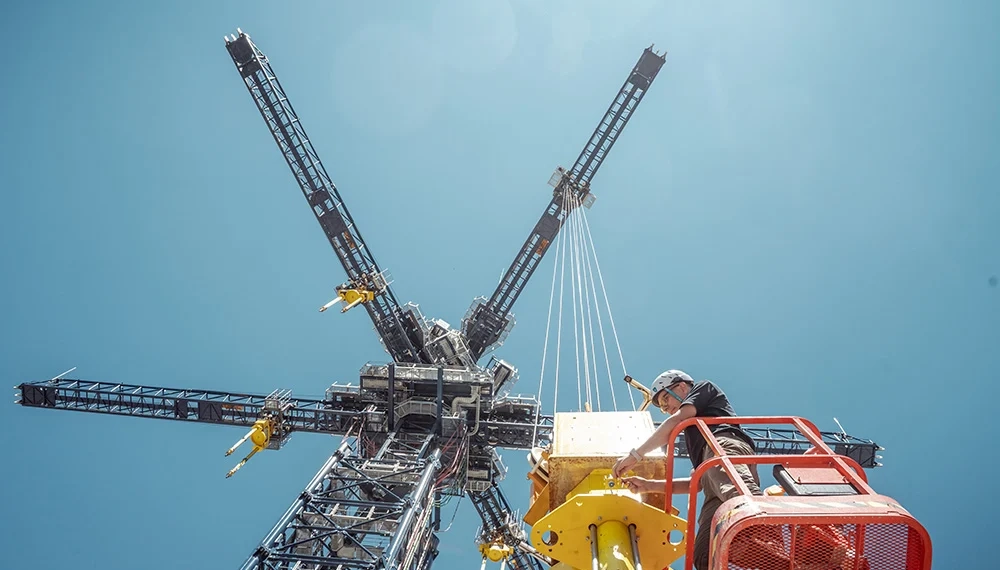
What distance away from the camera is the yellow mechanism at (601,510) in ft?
19.4

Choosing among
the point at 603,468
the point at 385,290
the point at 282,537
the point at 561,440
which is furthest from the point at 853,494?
the point at 385,290

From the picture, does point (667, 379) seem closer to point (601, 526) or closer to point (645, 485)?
point (645, 485)

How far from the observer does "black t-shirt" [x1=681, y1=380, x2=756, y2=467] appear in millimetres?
6723

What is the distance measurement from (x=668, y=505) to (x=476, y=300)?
23.9m

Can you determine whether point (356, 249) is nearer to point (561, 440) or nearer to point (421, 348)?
point (421, 348)

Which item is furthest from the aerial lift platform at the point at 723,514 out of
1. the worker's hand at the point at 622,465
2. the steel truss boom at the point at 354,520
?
the steel truss boom at the point at 354,520

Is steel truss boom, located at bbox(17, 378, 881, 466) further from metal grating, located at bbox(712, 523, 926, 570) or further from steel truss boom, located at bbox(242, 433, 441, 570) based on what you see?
metal grating, located at bbox(712, 523, 926, 570)

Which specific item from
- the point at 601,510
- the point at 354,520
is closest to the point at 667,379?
the point at 601,510

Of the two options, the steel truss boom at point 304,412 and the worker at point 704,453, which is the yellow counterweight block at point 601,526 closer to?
the worker at point 704,453

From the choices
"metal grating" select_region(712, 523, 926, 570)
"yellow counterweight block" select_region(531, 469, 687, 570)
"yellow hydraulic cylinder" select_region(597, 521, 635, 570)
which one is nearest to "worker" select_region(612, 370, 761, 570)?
"yellow counterweight block" select_region(531, 469, 687, 570)

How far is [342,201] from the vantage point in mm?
27875

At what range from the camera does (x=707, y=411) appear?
6.80 metres

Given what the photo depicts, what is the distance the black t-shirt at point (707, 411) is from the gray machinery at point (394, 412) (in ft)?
28.9

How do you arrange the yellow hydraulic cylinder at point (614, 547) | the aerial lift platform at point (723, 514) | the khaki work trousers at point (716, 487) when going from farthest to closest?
the khaki work trousers at point (716, 487), the yellow hydraulic cylinder at point (614, 547), the aerial lift platform at point (723, 514)
